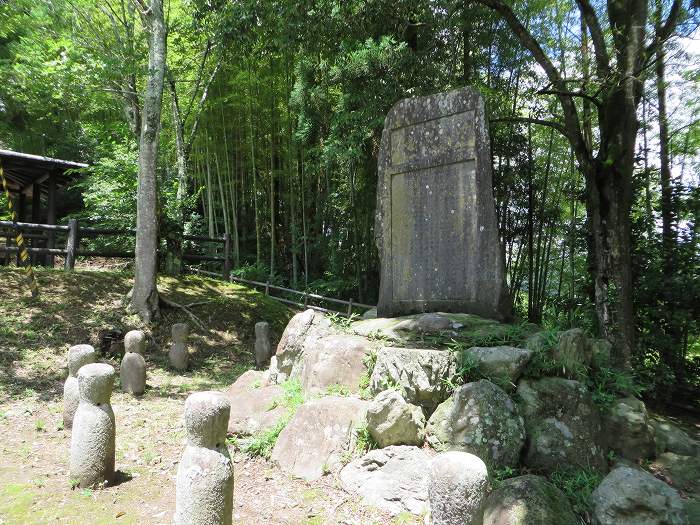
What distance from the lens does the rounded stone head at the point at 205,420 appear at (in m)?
2.60

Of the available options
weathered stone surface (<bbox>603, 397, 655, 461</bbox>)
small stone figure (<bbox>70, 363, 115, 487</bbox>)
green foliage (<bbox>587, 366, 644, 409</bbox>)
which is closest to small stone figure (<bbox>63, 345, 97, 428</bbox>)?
small stone figure (<bbox>70, 363, 115, 487</bbox>)

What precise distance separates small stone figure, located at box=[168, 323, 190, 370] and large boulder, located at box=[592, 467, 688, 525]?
637 centimetres

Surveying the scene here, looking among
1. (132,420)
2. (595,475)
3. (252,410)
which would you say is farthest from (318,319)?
(595,475)

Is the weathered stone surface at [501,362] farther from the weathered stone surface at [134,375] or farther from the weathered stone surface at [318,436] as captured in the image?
the weathered stone surface at [134,375]

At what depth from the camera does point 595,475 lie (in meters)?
3.27

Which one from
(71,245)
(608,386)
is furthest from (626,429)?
(71,245)

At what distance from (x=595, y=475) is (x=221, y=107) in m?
13.9

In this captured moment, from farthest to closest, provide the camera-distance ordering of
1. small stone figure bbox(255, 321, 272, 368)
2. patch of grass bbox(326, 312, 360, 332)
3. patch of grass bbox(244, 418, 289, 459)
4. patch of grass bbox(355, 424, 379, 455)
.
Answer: small stone figure bbox(255, 321, 272, 368)
patch of grass bbox(326, 312, 360, 332)
patch of grass bbox(244, 418, 289, 459)
patch of grass bbox(355, 424, 379, 455)

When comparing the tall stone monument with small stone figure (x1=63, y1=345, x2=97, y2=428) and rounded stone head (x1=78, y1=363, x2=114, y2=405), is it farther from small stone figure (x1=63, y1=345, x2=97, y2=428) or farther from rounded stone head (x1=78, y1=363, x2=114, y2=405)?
small stone figure (x1=63, y1=345, x2=97, y2=428)

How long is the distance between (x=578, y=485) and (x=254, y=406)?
2.97 meters

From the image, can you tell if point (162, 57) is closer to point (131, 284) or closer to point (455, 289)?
point (131, 284)

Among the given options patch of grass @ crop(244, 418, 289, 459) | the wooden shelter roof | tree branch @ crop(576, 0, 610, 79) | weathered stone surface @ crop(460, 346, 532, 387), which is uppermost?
tree branch @ crop(576, 0, 610, 79)

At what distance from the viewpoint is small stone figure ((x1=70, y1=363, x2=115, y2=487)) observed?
138 inches

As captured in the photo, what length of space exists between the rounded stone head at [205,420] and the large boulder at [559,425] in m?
2.21
